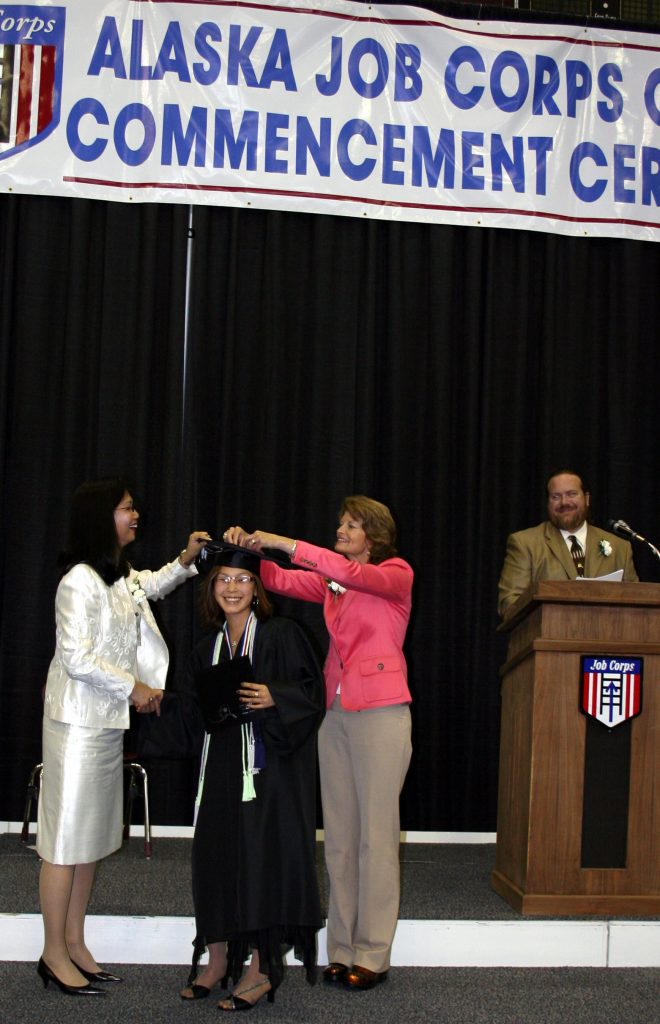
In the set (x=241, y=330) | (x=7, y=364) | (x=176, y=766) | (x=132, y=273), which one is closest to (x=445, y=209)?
(x=241, y=330)

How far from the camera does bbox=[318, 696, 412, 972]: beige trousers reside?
3420 mm

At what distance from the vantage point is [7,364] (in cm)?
535

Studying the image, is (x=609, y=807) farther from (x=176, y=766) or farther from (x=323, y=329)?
(x=323, y=329)

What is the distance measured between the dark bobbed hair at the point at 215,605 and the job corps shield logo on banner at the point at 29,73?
9.48ft

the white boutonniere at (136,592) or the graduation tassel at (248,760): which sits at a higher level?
the white boutonniere at (136,592)

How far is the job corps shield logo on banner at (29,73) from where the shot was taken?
17.3 feet

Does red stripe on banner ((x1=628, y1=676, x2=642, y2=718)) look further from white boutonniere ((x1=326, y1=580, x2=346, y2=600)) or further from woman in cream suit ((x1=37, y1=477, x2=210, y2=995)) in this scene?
woman in cream suit ((x1=37, y1=477, x2=210, y2=995))

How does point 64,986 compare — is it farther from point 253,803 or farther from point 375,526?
point 375,526

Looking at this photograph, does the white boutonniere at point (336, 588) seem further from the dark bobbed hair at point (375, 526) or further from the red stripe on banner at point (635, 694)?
the red stripe on banner at point (635, 694)

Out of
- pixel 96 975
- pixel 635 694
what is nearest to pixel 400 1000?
pixel 96 975

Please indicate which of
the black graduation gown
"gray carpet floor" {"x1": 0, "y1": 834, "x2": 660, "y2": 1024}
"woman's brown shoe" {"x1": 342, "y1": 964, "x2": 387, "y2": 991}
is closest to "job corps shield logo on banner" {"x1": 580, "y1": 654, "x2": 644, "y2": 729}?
"gray carpet floor" {"x1": 0, "y1": 834, "x2": 660, "y2": 1024}

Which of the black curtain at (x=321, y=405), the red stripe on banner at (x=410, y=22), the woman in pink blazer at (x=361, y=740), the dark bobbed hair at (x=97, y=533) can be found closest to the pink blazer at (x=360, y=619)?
the woman in pink blazer at (x=361, y=740)

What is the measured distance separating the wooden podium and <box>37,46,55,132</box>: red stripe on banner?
3.33 m

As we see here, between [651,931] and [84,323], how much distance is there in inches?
145
